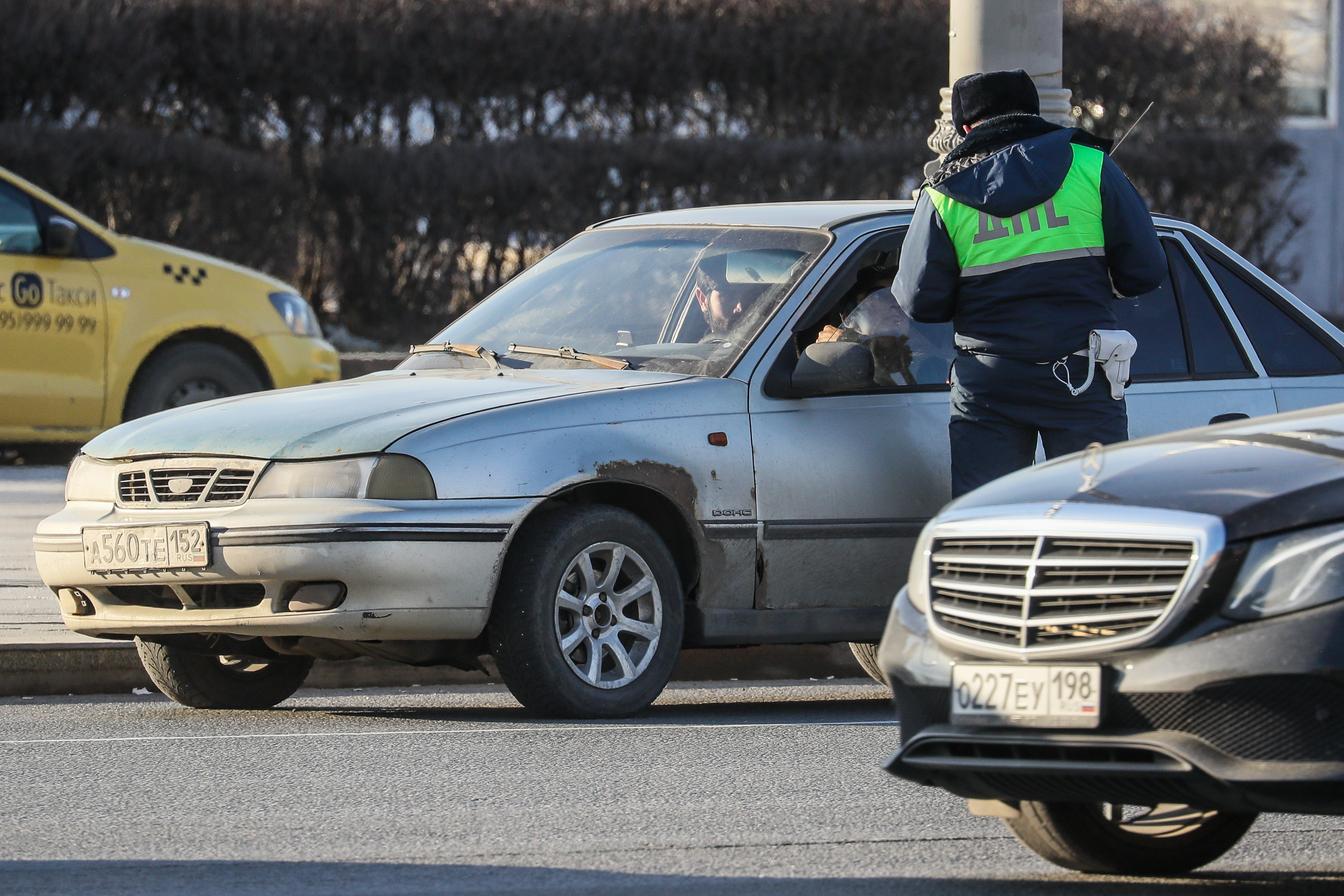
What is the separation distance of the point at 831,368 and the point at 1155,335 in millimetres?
1349

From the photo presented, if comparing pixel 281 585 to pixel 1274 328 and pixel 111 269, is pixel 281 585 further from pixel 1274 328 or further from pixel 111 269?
pixel 111 269

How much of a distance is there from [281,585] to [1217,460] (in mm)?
3065

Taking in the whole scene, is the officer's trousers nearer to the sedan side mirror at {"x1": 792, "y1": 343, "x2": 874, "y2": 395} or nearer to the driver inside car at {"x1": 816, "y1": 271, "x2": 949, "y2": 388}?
the sedan side mirror at {"x1": 792, "y1": 343, "x2": 874, "y2": 395}

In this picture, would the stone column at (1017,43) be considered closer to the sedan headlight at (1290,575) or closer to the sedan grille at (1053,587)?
the sedan grille at (1053,587)

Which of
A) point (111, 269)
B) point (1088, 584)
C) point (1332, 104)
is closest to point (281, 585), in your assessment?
point (1088, 584)

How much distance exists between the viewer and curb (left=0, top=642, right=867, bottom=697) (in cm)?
785

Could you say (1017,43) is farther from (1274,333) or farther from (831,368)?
(831,368)

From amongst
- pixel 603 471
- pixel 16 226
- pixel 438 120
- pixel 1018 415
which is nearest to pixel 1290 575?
pixel 1018 415

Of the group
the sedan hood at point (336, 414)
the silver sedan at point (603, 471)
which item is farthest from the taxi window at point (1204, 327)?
the sedan hood at point (336, 414)

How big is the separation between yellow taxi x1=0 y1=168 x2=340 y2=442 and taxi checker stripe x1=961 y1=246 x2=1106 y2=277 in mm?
7204

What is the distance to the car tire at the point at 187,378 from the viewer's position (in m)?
13.1

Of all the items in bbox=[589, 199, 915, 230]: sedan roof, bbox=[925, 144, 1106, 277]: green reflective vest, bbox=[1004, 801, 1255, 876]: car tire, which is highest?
bbox=[589, 199, 915, 230]: sedan roof

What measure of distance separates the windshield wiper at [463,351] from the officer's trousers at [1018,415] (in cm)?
161

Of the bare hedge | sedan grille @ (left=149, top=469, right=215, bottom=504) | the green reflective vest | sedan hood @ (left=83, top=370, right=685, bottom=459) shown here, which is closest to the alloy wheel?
Answer: sedan hood @ (left=83, top=370, right=685, bottom=459)
